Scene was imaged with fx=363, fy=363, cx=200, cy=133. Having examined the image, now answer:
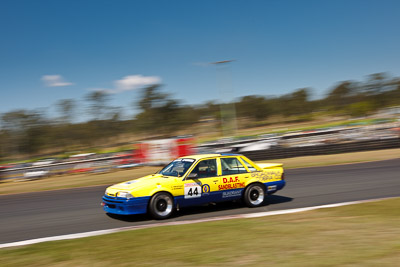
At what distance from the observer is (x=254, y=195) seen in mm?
8969

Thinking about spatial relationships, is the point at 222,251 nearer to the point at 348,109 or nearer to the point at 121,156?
the point at 121,156

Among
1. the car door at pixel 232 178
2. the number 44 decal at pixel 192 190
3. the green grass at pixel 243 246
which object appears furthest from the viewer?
the car door at pixel 232 178

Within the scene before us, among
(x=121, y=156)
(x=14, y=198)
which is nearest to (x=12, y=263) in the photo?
(x=14, y=198)

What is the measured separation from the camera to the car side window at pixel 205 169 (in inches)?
330

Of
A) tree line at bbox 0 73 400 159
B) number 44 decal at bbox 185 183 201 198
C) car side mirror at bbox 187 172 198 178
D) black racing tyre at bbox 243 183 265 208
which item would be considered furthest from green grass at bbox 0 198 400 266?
tree line at bbox 0 73 400 159

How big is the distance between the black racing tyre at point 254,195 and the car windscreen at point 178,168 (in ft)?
5.18

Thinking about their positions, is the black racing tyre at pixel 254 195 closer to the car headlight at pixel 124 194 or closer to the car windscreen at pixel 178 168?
the car windscreen at pixel 178 168

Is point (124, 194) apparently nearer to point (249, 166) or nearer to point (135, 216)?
point (135, 216)

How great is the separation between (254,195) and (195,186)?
5.39 ft

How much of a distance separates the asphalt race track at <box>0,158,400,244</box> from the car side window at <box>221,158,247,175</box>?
926mm

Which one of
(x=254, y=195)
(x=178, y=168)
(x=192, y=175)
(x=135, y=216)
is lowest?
(x=135, y=216)

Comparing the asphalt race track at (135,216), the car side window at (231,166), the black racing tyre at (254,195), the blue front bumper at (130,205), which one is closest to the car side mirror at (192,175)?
the car side window at (231,166)

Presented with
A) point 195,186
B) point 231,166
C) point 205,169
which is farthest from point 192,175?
point 231,166

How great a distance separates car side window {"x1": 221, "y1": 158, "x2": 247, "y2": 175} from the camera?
28.7 ft
